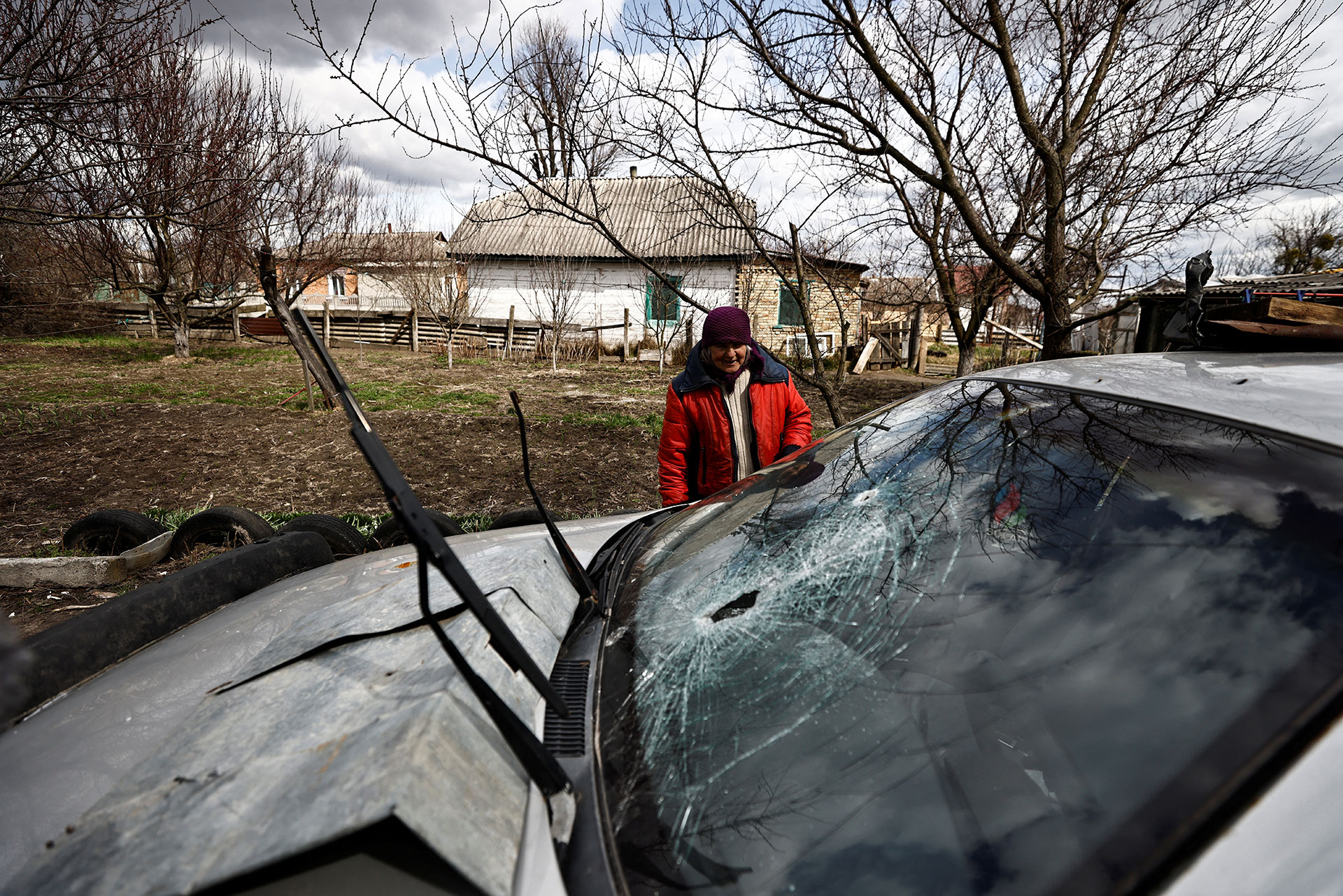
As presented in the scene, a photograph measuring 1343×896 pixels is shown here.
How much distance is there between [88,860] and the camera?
0.78m

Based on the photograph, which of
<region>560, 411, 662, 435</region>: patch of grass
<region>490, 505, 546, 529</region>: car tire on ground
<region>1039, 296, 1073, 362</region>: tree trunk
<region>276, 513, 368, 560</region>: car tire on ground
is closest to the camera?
<region>490, 505, 546, 529</region>: car tire on ground

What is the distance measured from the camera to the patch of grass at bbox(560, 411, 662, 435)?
9.05 metres

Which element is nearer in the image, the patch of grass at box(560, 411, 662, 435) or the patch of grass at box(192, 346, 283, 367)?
the patch of grass at box(560, 411, 662, 435)

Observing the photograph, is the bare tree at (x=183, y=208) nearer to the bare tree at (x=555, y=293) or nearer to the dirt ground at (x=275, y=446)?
the dirt ground at (x=275, y=446)

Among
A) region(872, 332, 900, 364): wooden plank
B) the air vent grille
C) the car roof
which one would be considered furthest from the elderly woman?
region(872, 332, 900, 364): wooden plank

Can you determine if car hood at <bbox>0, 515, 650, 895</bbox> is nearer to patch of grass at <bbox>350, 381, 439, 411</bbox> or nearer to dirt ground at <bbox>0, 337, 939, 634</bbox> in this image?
Answer: dirt ground at <bbox>0, 337, 939, 634</bbox>

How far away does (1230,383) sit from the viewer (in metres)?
1.34

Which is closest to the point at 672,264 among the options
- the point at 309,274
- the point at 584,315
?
the point at 584,315

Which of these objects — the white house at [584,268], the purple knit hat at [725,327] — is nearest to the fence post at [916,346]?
the white house at [584,268]

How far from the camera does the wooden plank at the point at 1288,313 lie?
1.60 metres

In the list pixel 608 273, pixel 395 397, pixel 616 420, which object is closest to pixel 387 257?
pixel 608 273

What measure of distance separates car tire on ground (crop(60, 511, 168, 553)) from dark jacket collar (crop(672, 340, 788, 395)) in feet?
9.70

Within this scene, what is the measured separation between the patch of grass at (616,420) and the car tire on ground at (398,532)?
5269 mm

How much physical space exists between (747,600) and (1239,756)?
2.52 ft
